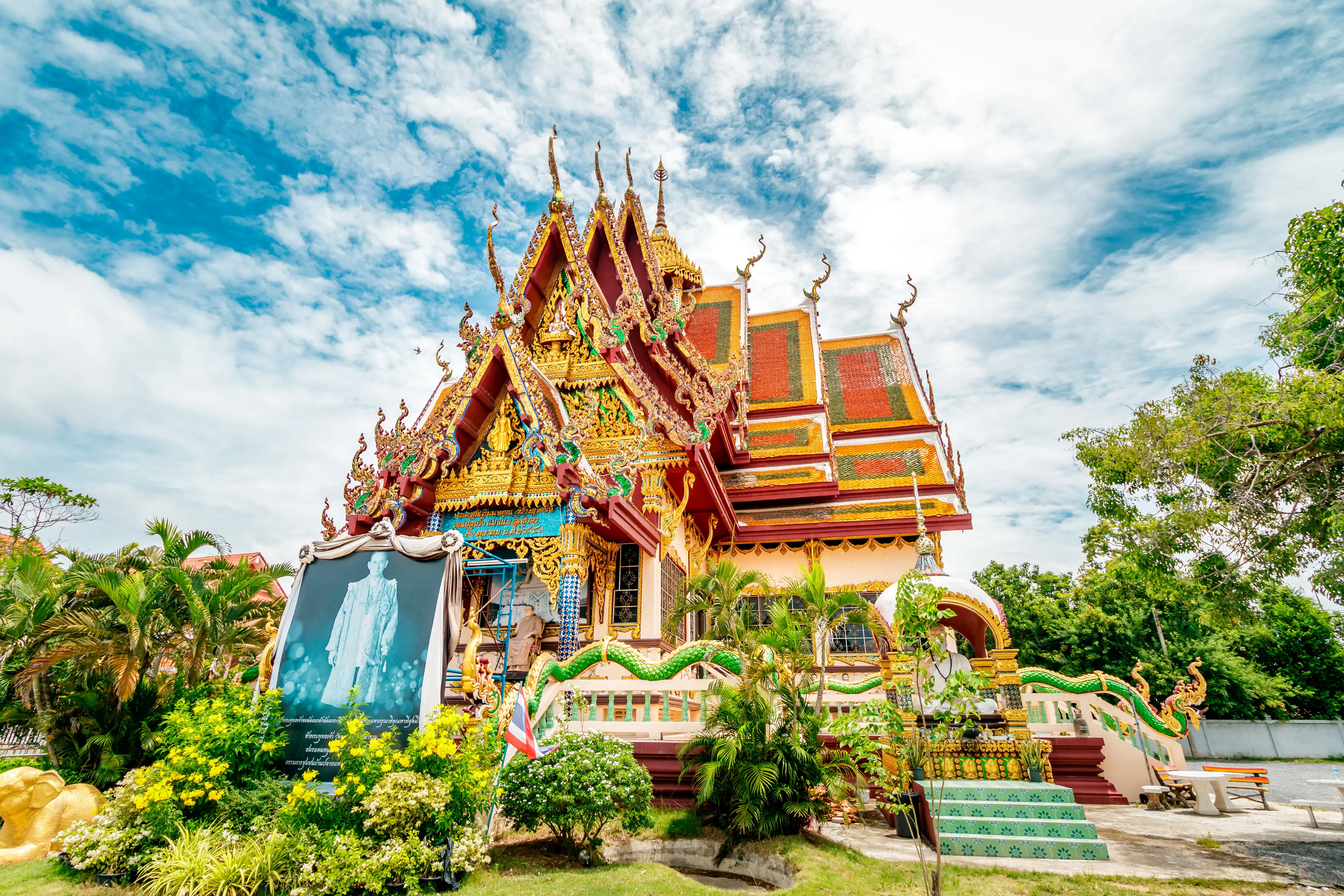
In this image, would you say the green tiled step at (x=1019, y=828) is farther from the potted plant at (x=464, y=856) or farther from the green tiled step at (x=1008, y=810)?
the potted plant at (x=464, y=856)

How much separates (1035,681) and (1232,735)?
18.7m

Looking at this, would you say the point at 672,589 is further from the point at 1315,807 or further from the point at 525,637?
the point at 1315,807

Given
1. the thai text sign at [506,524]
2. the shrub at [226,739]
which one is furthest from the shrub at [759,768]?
the thai text sign at [506,524]

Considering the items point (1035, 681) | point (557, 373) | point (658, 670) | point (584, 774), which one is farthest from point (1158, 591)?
point (557, 373)

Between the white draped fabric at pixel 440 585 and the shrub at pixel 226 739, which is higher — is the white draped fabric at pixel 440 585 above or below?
above

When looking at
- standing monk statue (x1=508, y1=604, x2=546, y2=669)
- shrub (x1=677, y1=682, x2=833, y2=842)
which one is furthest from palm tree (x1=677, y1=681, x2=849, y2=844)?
standing monk statue (x1=508, y1=604, x2=546, y2=669)

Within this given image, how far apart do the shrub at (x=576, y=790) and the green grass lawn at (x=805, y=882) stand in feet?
1.10

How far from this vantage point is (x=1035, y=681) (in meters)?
8.93

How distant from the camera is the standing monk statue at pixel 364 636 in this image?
593 centimetres

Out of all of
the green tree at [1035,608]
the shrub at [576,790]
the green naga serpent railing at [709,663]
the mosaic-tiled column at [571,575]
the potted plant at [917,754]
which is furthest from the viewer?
the green tree at [1035,608]

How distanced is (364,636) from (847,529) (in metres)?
10.7

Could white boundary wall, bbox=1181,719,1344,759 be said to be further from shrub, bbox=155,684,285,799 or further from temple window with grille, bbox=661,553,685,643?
shrub, bbox=155,684,285,799

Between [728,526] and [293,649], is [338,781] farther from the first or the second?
[728,526]

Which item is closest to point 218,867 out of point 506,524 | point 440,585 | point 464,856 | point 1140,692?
point 464,856
